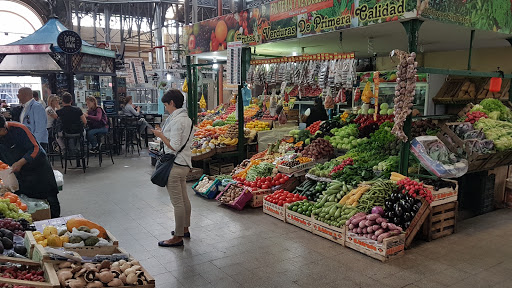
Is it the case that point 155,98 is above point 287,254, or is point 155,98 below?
above

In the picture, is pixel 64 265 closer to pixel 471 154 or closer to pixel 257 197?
pixel 257 197

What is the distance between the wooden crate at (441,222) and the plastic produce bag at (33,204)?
17.5 feet

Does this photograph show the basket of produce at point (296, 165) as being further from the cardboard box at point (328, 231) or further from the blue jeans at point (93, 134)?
the blue jeans at point (93, 134)

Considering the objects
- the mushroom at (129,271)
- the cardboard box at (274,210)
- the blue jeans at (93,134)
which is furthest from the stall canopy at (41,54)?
the mushroom at (129,271)

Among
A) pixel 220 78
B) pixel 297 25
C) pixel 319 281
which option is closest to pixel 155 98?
pixel 220 78

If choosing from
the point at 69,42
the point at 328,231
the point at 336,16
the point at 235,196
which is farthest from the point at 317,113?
the point at 69,42

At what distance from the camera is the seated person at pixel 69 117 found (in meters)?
9.55

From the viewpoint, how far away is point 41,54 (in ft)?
40.6

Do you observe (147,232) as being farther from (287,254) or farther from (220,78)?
(220,78)

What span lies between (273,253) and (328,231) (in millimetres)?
938

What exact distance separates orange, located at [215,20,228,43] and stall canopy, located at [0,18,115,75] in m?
5.16

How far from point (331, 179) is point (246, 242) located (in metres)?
2.05

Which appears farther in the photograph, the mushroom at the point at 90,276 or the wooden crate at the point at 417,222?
Answer: the wooden crate at the point at 417,222

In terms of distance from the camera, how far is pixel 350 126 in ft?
26.7
